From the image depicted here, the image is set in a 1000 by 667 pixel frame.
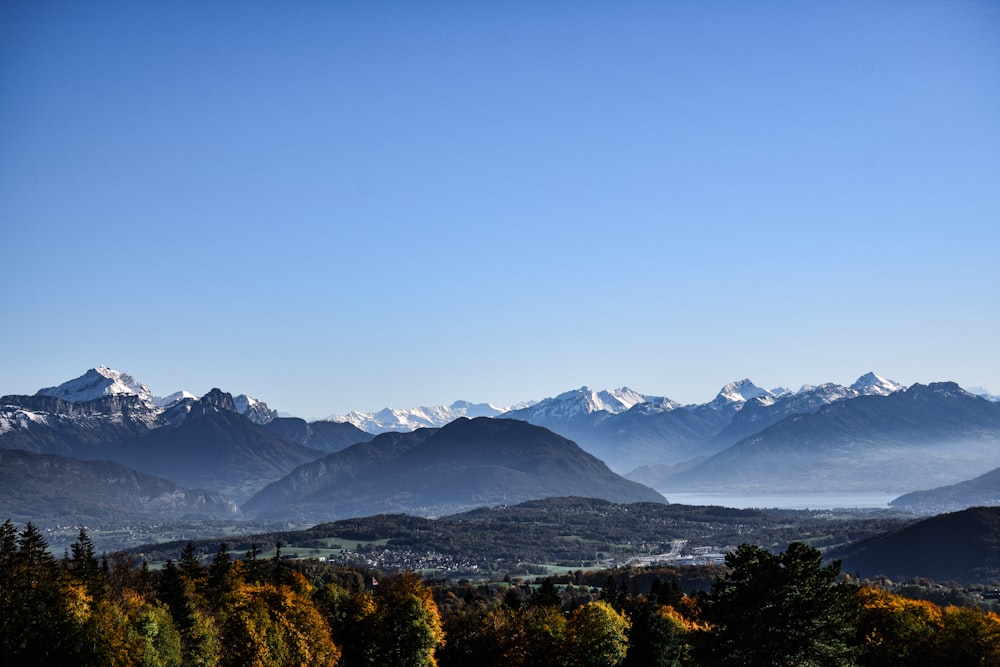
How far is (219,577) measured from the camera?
14000 cm

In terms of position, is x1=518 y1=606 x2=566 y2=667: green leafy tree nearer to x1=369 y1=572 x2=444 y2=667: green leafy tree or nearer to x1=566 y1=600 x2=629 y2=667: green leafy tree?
x1=566 y1=600 x2=629 y2=667: green leafy tree

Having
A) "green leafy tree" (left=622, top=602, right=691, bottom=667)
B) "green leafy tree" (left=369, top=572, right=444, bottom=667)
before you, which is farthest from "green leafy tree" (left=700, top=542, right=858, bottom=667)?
"green leafy tree" (left=369, top=572, right=444, bottom=667)

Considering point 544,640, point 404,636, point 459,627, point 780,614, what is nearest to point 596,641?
point 544,640

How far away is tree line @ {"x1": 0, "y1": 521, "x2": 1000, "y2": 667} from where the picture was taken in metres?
65.6

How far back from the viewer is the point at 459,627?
421ft

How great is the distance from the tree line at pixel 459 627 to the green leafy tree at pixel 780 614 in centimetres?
8

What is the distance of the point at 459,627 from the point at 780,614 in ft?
231

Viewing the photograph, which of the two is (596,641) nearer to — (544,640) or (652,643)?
(544,640)

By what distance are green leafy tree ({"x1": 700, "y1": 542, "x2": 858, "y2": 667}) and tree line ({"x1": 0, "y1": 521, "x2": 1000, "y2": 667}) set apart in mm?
83

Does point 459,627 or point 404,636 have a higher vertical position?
point 404,636

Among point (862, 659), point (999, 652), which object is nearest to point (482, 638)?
point (862, 659)

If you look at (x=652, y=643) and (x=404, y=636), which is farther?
(x=404, y=636)

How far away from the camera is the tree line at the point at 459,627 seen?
65.6 m

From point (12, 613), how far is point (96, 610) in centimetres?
751
